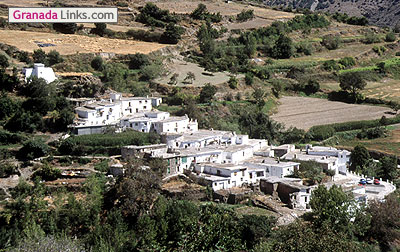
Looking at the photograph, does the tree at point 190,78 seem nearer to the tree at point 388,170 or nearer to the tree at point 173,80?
the tree at point 173,80

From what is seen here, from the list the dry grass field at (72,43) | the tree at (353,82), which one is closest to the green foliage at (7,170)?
the dry grass field at (72,43)

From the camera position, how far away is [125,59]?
52344 millimetres

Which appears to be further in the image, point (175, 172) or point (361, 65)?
point (361, 65)

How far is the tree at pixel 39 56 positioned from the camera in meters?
44.9

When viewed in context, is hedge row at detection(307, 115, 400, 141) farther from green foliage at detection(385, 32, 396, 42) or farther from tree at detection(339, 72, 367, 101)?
green foliage at detection(385, 32, 396, 42)

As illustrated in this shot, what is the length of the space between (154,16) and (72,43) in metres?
16.6

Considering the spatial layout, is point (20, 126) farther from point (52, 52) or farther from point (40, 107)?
point (52, 52)

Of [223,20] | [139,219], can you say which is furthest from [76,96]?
[223,20]

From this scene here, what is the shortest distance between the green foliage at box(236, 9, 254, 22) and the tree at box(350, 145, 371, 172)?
37.7 metres

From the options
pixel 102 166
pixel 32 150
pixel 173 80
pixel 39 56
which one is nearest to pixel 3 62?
pixel 39 56

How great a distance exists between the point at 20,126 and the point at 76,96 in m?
5.78

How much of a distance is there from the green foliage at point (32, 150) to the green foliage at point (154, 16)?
3409 cm

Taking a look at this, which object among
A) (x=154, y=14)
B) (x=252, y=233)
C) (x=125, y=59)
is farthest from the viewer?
(x=154, y=14)

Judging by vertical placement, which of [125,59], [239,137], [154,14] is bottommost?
[239,137]
